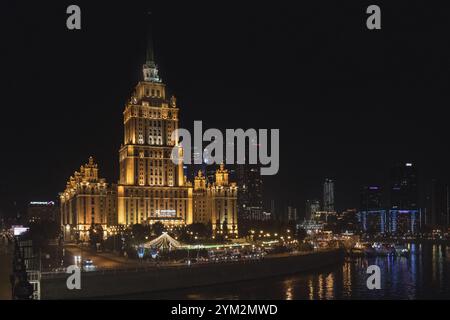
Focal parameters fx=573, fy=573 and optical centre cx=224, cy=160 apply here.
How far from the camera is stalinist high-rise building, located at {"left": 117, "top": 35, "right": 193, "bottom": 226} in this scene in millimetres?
109812

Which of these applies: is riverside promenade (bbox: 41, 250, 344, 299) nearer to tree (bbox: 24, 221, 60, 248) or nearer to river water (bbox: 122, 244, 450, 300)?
river water (bbox: 122, 244, 450, 300)

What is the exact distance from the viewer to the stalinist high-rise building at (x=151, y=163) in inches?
4323

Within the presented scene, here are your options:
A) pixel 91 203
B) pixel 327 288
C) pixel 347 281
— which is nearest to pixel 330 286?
pixel 327 288

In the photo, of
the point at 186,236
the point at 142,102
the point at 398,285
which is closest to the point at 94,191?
the point at 142,102

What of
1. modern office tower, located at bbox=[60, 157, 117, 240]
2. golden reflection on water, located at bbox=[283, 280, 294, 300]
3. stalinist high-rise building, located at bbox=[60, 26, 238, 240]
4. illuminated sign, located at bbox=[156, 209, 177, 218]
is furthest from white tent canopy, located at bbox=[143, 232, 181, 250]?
modern office tower, located at bbox=[60, 157, 117, 240]

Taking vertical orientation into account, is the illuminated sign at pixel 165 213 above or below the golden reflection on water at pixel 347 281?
above

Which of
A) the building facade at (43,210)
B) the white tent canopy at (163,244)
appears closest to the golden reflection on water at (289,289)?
the white tent canopy at (163,244)

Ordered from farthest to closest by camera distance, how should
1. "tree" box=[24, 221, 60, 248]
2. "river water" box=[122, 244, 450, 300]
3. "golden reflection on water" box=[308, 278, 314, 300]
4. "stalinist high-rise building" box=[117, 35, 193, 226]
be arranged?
1. "stalinist high-rise building" box=[117, 35, 193, 226]
2. "tree" box=[24, 221, 60, 248]
3. "river water" box=[122, 244, 450, 300]
4. "golden reflection on water" box=[308, 278, 314, 300]

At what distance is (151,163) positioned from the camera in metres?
111

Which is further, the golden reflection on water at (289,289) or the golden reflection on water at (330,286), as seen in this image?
the golden reflection on water at (330,286)

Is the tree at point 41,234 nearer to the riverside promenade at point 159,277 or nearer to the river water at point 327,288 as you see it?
the riverside promenade at point 159,277
